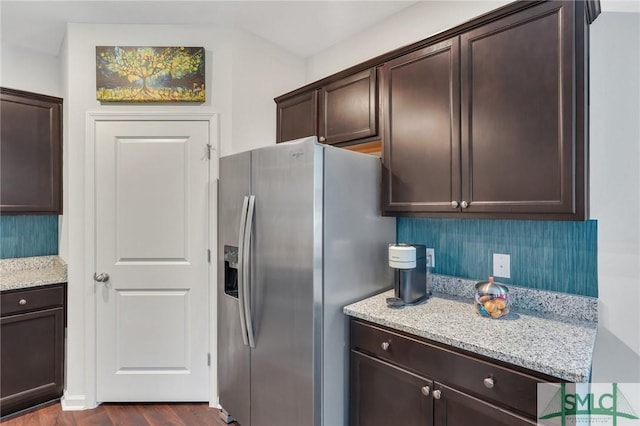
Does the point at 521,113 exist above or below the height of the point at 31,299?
above

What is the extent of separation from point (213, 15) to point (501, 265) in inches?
94.8

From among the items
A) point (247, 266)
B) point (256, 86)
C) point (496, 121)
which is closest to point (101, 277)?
point (247, 266)

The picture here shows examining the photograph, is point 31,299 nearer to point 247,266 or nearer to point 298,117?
point 247,266

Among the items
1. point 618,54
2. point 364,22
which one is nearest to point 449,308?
point 618,54

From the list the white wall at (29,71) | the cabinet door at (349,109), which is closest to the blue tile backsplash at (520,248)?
A: the cabinet door at (349,109)

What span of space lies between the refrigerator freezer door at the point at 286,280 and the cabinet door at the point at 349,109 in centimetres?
55

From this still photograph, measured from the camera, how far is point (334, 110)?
7.53 feet

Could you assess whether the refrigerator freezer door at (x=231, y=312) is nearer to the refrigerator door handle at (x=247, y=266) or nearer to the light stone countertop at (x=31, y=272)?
the refrigerator door handle at (x=247, y=266)

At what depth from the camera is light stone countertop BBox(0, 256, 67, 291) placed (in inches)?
94.5

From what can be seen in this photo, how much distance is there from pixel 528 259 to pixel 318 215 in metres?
1.08

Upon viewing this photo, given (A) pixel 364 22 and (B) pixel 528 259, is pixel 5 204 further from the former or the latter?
(B) pixel 528 259

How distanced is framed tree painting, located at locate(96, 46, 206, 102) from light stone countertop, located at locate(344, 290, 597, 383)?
6.18ft

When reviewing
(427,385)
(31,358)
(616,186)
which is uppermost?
(616,186)

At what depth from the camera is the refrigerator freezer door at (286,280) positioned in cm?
168
